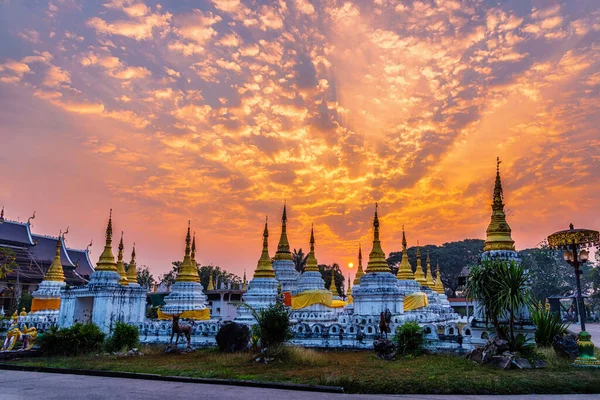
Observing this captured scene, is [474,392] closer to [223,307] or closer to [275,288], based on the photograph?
[275,288]

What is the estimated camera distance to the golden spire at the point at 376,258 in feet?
99.1

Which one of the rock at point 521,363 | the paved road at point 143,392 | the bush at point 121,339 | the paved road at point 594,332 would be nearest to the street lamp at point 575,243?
the paved road at point 594,332

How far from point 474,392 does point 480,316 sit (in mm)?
8836

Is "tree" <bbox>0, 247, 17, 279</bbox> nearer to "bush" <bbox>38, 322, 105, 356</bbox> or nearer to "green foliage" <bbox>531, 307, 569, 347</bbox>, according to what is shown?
"bush" <bbox>38, 322, 105, 356</bbox>

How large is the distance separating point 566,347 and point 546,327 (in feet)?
3.22

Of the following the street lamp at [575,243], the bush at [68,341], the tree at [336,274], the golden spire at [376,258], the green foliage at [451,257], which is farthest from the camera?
the green foliage at [451,257]

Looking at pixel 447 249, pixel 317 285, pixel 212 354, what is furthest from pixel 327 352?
pixel 447 249

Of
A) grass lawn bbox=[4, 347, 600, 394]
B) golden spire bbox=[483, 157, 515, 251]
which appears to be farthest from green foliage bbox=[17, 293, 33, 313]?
golden spire bbox=[483, 157, 515, 251]

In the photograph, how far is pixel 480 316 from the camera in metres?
21.2

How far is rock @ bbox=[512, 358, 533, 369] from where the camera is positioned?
1623 cm

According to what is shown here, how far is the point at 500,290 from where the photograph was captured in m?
18.5

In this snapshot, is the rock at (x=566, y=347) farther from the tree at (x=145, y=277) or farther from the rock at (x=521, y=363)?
the tree at (x=145, y=277)

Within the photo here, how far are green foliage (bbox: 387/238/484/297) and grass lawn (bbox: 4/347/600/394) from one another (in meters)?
64.7

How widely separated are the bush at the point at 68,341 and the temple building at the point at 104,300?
5.03m
